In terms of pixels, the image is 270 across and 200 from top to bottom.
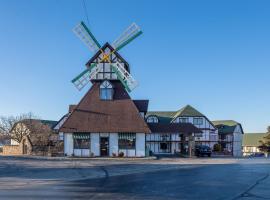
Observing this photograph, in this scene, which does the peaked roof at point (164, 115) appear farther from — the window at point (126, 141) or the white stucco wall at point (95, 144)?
the white stucco wall at point (95, 144)

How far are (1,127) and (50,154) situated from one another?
33.0 metres

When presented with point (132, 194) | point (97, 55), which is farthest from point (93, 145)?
point (132, 194)

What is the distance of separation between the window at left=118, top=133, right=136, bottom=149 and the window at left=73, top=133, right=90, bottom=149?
3.47m

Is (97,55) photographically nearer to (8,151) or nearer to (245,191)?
(8,151)

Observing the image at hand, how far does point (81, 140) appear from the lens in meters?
45.7

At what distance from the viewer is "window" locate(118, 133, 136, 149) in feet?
149

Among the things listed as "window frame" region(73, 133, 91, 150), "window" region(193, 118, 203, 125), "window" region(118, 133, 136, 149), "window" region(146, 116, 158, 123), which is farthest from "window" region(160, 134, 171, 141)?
"window frame" region(73, 133, 91, 150)

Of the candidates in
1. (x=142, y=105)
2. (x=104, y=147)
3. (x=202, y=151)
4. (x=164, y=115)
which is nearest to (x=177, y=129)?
(x=202, y=151)

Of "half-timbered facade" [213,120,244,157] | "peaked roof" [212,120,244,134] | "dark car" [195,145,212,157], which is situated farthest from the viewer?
"peaked roof" [212,120,244,134]

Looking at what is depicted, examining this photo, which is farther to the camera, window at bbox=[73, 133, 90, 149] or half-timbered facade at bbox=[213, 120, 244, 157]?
half-timbered facade at bbox=[213, 120, 244, 157]

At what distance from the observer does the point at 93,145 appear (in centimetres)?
4553

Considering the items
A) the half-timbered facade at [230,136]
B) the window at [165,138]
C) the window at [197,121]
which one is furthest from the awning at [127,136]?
the half-timbered facade at [230,136]

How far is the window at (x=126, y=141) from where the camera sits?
149 ft

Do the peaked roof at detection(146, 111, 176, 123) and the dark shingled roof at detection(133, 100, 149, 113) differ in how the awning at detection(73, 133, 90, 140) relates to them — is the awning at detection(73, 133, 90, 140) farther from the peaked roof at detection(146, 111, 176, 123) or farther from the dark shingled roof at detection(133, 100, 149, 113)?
the peaked roof at detection(146, 111, 176, 123)
